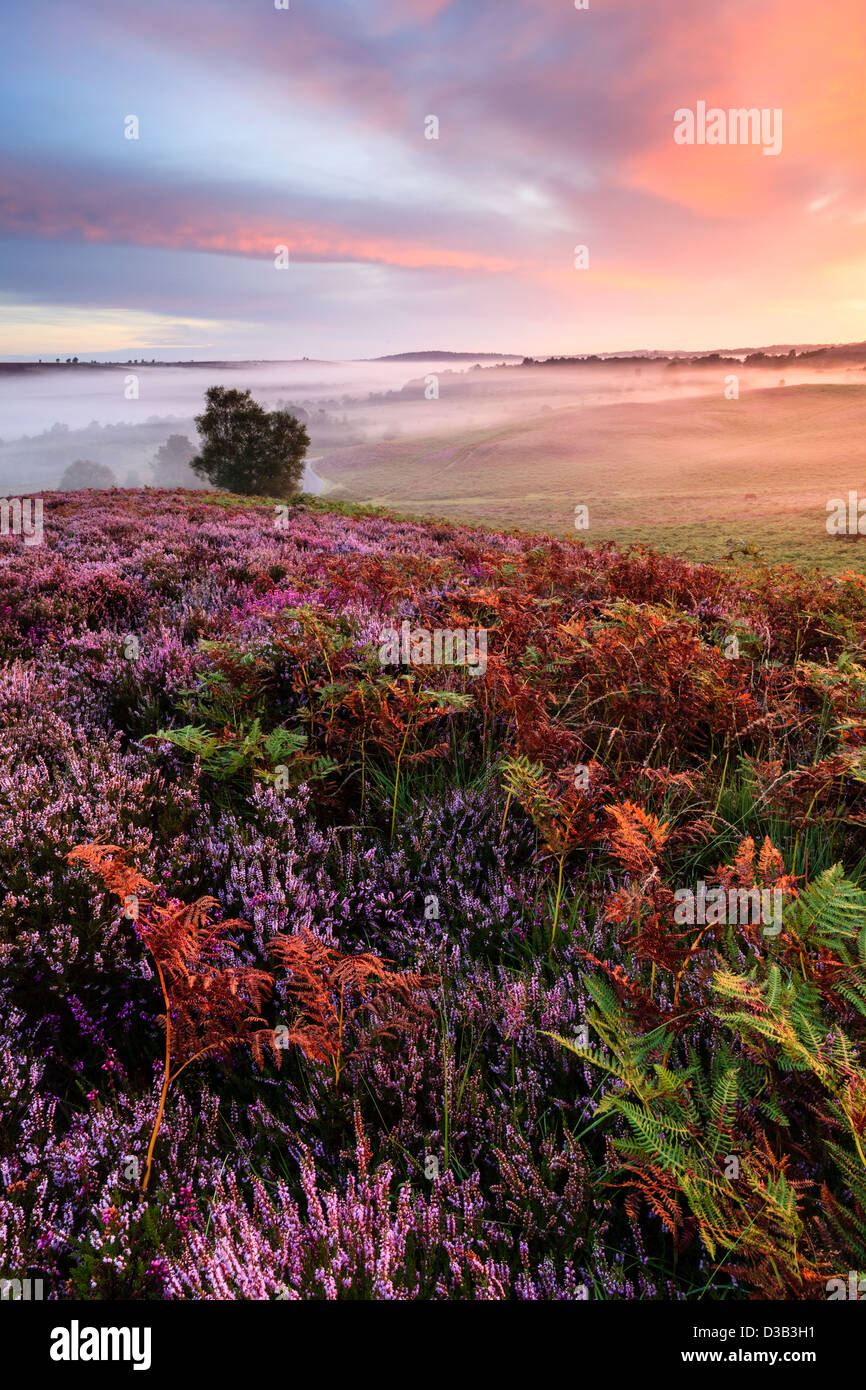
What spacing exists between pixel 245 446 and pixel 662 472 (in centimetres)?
3568

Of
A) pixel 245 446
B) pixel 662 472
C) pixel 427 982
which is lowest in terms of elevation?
pixel 427 982

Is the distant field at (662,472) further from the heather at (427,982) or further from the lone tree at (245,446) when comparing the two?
the heather at (427,982)

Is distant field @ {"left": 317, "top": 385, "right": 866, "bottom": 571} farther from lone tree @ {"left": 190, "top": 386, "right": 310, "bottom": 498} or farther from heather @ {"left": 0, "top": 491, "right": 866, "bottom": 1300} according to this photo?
heather @ {"left": 0, "top": 491, "right": 866, "bottom": 1300}

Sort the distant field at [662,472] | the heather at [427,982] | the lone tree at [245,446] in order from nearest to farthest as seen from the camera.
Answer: the heather at [427,982], the distant field at [662,472], the lone tree at [245,446]

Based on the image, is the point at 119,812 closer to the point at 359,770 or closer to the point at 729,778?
the point at 359,770

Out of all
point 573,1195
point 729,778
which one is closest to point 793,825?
point 729,778

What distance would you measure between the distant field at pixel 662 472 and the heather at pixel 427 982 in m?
8.48

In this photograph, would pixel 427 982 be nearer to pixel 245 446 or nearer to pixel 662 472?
pixel 662 472

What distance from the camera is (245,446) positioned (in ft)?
174

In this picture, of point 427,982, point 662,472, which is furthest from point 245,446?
point 427,982

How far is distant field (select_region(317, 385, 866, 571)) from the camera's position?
15.2m

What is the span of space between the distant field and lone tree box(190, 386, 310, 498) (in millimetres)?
4114

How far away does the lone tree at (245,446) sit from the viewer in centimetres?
5312

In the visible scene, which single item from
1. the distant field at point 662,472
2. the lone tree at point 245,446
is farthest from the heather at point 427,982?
the lone tree at point 245,446
